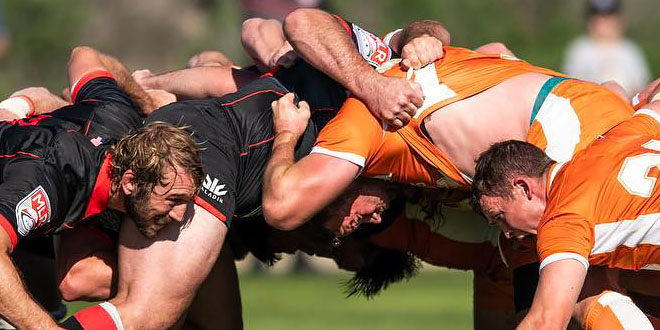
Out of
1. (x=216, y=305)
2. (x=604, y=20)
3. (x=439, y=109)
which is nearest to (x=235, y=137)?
(x=439, y=109)

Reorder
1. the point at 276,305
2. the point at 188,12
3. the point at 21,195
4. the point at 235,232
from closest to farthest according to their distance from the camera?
the point at 21,195
the point at 235,232
the point at 276,305
the point at 188,12

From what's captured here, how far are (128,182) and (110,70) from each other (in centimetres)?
115

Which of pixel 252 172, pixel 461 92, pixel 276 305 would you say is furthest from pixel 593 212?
pixel 276 305

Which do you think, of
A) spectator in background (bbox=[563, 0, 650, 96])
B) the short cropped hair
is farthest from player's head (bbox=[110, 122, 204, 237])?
spectator in background (bbox=[563, 0, 650, 96])

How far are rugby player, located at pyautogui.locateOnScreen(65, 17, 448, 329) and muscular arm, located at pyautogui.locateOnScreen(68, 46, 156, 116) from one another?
57cm

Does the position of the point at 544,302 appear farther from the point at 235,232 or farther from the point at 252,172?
the point at 235,232

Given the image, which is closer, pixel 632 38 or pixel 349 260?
pixel 349 260

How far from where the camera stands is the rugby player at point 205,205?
5895 millimetres

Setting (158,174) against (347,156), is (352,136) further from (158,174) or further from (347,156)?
(158,174)

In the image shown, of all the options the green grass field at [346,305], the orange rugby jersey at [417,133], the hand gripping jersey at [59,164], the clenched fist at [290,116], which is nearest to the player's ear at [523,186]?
the orange rugby jersey at [417,133]

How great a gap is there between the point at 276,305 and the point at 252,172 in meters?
6.97

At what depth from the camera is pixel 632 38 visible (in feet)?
50.0

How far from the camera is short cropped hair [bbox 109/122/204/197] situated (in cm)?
584

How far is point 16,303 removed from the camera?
5461mm
